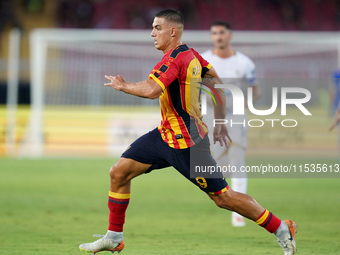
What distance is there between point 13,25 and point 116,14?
4.64 meters

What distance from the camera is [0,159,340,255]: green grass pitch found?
5355 mm

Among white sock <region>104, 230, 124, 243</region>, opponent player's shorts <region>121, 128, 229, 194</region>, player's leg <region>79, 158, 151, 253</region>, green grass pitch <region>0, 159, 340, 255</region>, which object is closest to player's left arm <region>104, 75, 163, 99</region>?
opponent player's shorts <region>121, 128, 229, 194</region>

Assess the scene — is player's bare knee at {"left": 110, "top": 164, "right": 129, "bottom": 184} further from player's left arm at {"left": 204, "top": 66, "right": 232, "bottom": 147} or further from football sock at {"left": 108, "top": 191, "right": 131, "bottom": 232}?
player's left arm at {"left": 204, "top": 66, "right": 232, "bottom": 147}

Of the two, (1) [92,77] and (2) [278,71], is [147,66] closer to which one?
(1) [92,77]

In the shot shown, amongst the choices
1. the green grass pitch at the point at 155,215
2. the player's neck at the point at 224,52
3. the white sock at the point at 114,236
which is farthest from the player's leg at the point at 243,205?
the player's neck at the point at 224,52

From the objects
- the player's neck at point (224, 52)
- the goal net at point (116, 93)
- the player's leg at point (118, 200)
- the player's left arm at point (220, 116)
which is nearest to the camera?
the player's leg at point (118, 200)

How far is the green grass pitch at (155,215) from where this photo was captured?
17.6 ft

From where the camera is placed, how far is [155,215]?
7.31 metres

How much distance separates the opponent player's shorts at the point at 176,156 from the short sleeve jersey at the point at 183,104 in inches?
2.2

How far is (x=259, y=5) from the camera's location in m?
24.3

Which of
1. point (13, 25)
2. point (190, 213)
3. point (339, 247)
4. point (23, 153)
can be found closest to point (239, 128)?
point (190, 213)

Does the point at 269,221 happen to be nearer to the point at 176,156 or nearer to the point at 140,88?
the point at 176,156

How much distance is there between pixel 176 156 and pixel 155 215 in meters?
2.78

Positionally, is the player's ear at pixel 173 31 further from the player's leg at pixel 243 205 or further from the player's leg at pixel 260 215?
the player's leg at pixel 260 215
